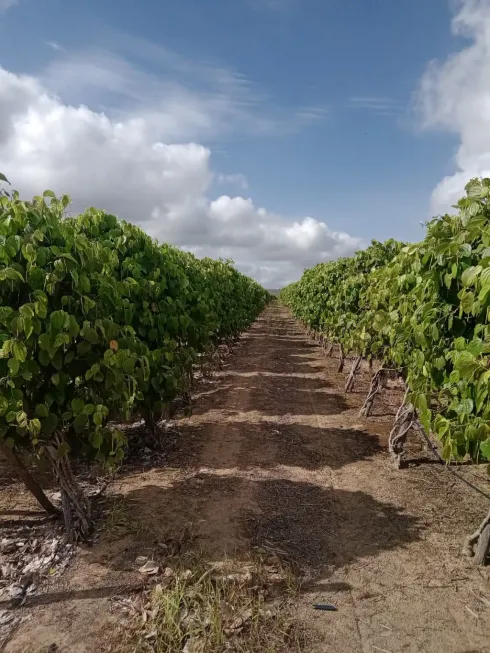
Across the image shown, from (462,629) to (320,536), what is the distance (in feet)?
5.65

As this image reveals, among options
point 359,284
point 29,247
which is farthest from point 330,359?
point 29,247

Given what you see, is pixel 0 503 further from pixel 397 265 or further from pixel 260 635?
pixel 397 265

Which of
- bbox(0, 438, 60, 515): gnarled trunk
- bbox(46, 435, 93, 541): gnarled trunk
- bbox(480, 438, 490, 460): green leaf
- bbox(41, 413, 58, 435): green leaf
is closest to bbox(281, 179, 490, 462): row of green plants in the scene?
bbox(480, 438, 490, 460): green leaf

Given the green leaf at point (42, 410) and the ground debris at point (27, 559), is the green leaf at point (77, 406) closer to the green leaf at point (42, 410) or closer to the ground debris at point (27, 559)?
the green leaf at point (42, 410)

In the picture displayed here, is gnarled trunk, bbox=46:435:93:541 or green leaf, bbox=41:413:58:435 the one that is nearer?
green leaf, bbox=41:413:58:435

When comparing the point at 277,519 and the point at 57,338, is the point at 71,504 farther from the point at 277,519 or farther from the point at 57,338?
the point at 277,519

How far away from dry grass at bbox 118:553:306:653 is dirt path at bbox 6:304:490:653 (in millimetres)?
231

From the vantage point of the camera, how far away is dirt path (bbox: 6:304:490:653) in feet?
12.3

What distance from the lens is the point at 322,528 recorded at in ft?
17.6

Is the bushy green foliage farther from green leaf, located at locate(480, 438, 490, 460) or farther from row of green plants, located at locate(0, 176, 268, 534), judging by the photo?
green leaf, located at locate(480, 438, 490, 460)

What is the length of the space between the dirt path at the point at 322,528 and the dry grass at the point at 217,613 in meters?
0.23

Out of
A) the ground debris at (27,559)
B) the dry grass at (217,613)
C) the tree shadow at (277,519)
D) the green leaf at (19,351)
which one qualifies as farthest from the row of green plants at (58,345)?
the dry grass at (217,613)

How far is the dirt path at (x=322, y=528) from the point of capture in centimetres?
375

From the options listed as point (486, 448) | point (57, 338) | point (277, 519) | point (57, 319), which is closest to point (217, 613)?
point (277, 519)
